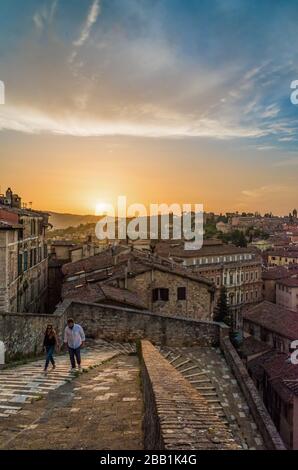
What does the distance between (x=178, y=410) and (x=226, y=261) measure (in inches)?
2801

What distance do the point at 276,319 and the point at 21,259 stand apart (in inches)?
1024

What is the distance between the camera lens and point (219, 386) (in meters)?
12.3

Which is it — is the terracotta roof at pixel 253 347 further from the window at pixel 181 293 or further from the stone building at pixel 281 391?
the window at pixel 181 293

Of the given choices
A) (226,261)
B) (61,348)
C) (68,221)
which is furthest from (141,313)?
(68,221)

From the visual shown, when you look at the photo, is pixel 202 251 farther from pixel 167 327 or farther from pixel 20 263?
pixel 167 327

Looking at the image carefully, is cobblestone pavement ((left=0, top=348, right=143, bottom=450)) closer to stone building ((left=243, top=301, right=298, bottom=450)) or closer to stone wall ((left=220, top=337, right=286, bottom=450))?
stone wall ((left=220, top=337, right=286, bottom=450))

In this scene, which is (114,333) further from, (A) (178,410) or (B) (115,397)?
(A) (178,410)

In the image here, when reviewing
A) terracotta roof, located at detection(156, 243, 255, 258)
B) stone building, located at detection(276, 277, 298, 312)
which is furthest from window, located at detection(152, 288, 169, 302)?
stone building, located at detection(276, 277, 298, 312)

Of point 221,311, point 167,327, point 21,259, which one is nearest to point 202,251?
point 221,311

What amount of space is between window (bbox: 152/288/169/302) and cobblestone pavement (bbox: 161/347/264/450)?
9.12 meters

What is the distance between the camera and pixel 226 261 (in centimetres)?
7494

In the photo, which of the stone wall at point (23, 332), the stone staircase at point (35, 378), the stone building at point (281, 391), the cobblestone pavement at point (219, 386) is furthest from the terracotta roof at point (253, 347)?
the stone wall at point (23, 332)

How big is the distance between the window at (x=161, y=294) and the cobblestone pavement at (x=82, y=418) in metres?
14.8

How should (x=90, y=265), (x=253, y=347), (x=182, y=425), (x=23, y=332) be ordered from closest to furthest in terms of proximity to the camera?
1. (x=182, y=425)
2. (x=23, y=332)
3. (x=90, y=265)
4. (x=253, y=347)
